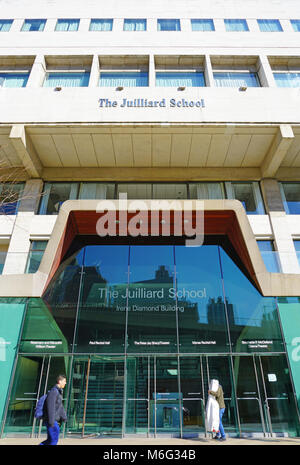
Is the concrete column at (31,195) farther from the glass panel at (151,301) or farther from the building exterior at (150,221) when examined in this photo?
the glass panel at (151,301)

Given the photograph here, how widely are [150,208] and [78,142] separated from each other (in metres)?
4.53

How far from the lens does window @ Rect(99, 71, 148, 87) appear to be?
15.3 m

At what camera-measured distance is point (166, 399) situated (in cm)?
1018

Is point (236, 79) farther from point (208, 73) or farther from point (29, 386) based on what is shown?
point (29, 386)

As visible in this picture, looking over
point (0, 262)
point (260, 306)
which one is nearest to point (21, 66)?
point (0, 262)

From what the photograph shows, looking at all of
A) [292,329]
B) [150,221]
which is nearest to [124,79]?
[150,221]

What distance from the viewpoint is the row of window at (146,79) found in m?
15.2

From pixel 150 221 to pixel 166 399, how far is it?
6.99 m

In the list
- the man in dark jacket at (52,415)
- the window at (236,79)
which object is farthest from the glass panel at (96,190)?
the man in dark jacket at (52,415)
